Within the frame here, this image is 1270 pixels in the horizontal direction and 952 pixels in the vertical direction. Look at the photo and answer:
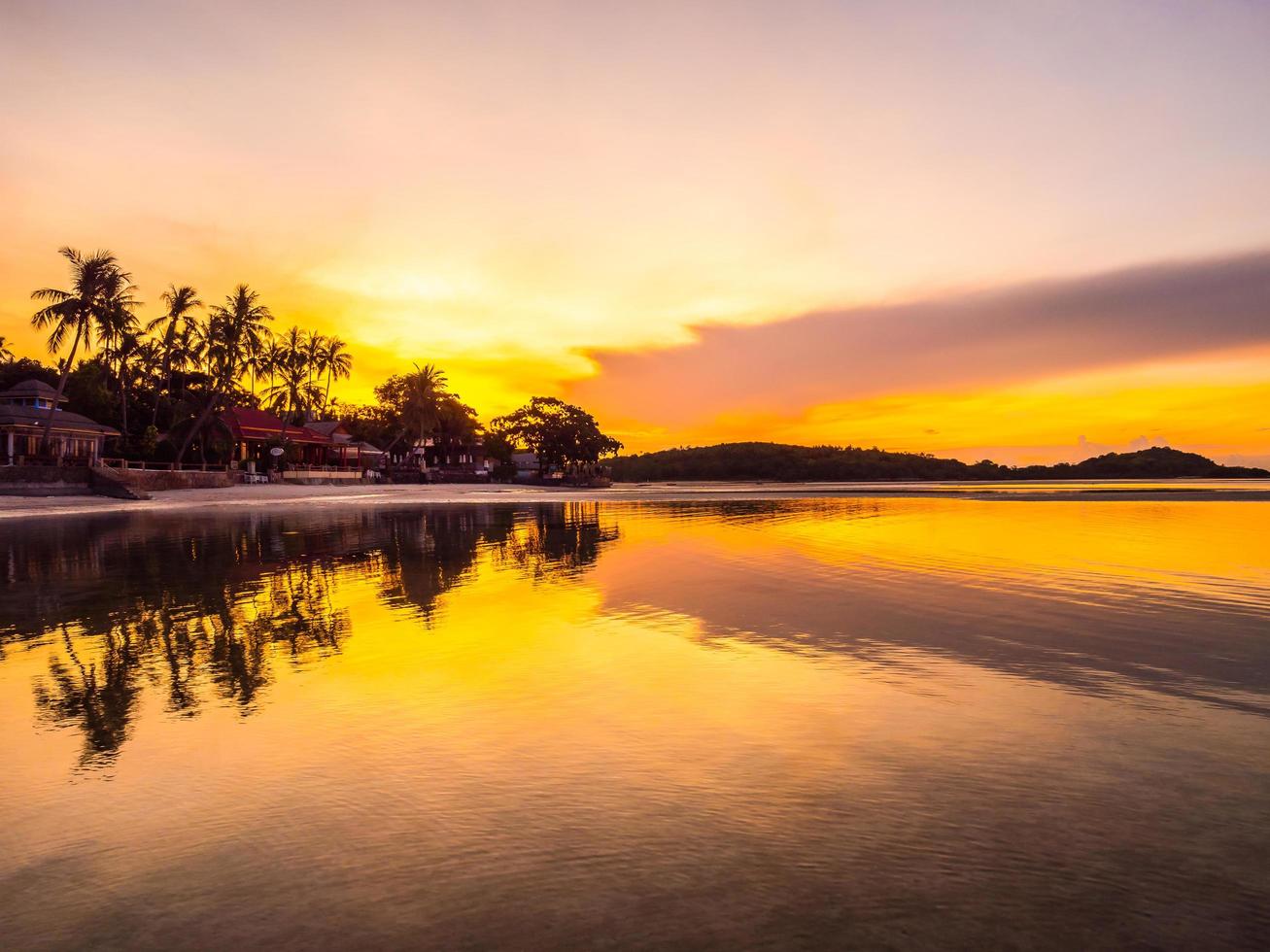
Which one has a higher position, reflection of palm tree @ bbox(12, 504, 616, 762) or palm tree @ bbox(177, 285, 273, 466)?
palm tree @ bbox(177, 285, 273, 466)

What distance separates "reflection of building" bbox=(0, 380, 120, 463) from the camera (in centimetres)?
6119

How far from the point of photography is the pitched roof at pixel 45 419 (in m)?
60.8

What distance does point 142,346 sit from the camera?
7631 cm

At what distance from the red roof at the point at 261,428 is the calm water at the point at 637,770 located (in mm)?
76631

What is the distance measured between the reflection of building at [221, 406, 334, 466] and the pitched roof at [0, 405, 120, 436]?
1411 centimetres

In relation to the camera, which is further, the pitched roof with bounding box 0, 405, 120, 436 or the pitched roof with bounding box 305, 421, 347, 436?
the pitched roof with bounding box 305, 421, 347, 436

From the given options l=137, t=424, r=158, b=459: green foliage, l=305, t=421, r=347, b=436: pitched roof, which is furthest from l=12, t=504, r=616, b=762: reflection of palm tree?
l=305, t=421, r=347, b=436: pitched roof

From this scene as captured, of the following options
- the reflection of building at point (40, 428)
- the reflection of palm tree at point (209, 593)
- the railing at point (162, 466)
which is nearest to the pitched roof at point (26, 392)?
the reflection of building at point (40, 428)

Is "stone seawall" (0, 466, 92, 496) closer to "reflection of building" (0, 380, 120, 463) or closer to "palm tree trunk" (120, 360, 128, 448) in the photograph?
"reflection of building" (0, 380, 120, 463)

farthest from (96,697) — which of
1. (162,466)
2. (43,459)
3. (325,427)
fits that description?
(325,427)

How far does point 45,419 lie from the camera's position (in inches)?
2463

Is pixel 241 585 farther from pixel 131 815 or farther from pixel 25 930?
pixel 25 930

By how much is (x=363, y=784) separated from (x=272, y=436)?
92.8 metres

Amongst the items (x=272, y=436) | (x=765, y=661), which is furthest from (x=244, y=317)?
(x=765, y=661)
